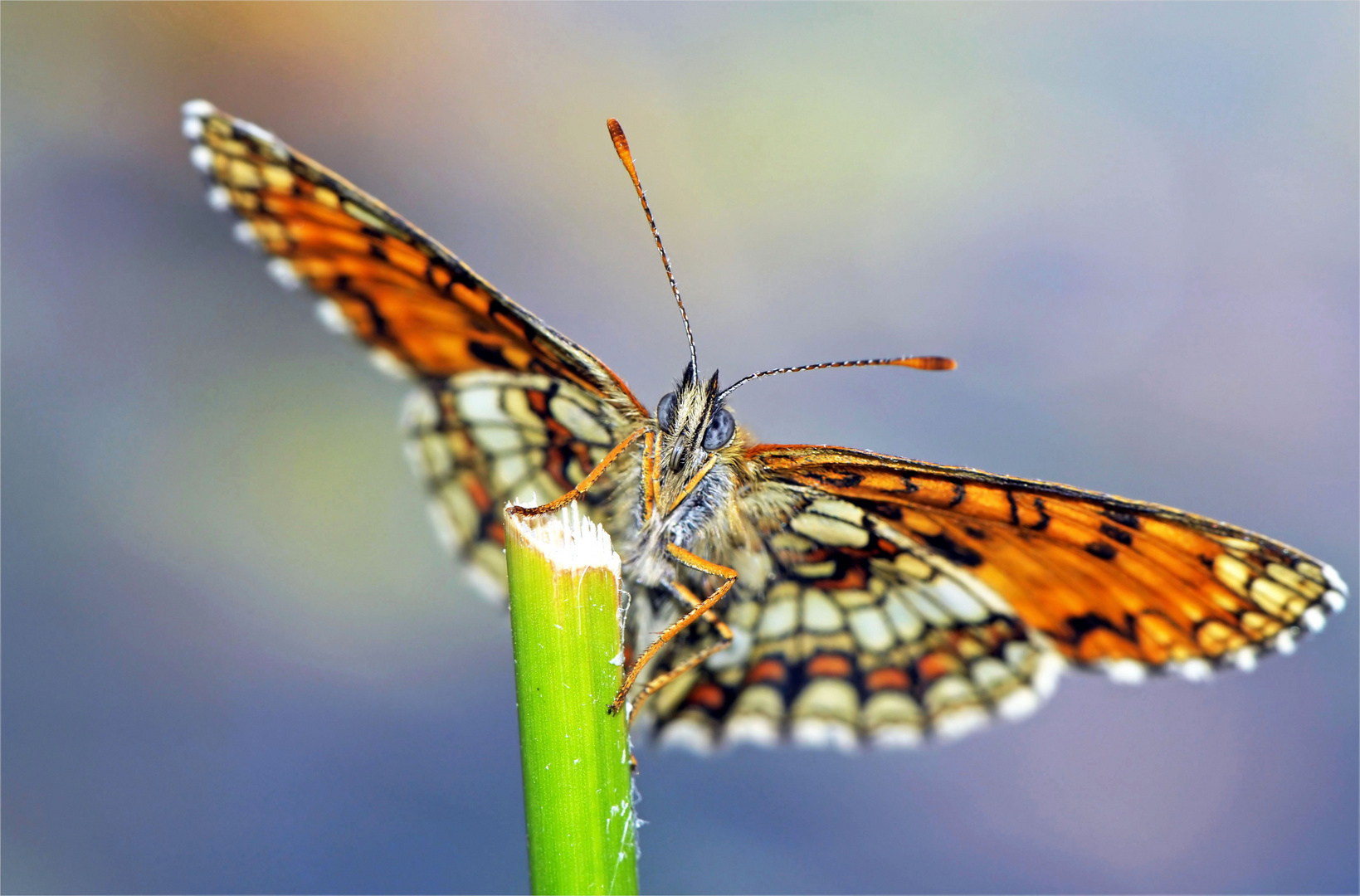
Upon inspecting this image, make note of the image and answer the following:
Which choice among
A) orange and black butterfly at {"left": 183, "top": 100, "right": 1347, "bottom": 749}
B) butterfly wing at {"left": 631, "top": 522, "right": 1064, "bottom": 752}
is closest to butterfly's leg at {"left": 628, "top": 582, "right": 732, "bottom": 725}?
orange and black butterfly at {"left": 183, "top": 100, "right": 1347, "bottom": 749}

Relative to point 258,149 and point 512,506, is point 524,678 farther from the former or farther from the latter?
point 258,149

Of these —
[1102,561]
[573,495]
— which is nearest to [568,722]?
[573,495]

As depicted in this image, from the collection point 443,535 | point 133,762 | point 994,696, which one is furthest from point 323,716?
point 994,696

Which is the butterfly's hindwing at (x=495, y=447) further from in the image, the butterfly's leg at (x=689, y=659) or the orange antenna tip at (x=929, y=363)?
the orange antenna tip at (x=929, y=363)

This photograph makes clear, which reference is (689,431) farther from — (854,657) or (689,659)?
(854,657)

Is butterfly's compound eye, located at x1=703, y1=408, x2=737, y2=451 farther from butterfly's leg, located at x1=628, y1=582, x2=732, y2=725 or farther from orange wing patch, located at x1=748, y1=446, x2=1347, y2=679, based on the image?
butterfly's leg, located at x1=628, y1=582, x2=732, y2=725

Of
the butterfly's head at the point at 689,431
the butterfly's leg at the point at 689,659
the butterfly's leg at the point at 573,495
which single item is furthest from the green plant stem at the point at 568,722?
the butterfly's head at the point at 689,431
